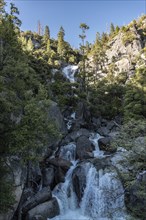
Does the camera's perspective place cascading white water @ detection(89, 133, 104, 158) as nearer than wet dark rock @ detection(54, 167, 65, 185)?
No

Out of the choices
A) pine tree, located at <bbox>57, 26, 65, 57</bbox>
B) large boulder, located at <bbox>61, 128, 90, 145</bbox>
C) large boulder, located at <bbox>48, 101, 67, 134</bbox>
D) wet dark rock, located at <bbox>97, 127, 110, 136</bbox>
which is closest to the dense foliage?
pine tree, located at <bbox>57, 26, 65, 57</bbox>

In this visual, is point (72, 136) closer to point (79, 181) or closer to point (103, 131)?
point (103, 131)

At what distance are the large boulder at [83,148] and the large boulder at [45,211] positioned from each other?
736 cm

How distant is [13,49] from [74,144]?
15.6 meters

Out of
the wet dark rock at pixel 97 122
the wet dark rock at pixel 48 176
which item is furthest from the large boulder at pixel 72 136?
the wet dark rock at pixel 48 176

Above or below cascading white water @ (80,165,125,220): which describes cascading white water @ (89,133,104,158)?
above

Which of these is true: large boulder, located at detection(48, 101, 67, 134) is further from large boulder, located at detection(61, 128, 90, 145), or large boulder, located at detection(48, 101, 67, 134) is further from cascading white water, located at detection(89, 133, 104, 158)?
cascading white water, located at detection(89, 133, 104, 158)

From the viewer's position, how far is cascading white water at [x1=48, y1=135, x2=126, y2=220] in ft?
67.4

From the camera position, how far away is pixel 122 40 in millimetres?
67688

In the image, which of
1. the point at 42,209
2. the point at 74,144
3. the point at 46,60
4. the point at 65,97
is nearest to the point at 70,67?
the point at 46,60

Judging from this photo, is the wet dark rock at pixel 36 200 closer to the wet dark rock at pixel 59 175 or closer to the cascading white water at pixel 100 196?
the wet dark rock at pixel 59 175

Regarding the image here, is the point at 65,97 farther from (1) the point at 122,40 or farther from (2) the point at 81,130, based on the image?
(1) the point at 122,40

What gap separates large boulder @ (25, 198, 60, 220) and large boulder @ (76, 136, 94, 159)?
7.36 meters

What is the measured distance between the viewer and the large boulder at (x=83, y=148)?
27.5m
